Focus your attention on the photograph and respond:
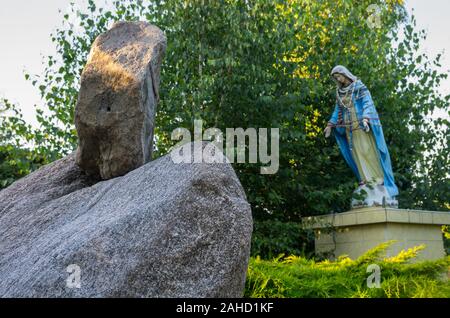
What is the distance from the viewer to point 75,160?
4230mm

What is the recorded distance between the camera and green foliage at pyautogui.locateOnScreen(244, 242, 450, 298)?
3.31 meters

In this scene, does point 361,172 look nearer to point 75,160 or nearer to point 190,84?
point 190,84

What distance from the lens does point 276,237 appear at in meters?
7.47

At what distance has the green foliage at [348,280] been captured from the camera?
3.31 metres

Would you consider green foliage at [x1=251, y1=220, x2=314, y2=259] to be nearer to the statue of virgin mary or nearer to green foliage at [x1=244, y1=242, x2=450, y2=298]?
the statue of virgin mary

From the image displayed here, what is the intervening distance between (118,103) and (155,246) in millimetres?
1507

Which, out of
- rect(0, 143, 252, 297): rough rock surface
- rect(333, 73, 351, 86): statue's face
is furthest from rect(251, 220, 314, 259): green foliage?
rect(0, 143, 252, 297): rough rock surface

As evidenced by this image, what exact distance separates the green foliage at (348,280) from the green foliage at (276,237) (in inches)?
128

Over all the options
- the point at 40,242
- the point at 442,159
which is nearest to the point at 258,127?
the point at 442,159

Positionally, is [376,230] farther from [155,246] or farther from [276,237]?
[155,246]

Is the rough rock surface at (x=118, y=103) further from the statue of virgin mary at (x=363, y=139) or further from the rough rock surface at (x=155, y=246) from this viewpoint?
the statue of virgin mary at (x=363, y=139)
